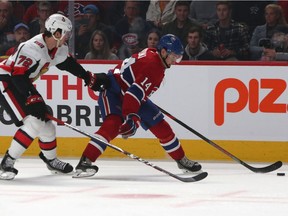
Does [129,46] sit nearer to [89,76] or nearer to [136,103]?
[89,76]

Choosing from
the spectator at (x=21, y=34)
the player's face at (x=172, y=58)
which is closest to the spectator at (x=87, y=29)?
the spectator at (x=21, y=34)

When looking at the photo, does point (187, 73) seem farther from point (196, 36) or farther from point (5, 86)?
point (5, 86)

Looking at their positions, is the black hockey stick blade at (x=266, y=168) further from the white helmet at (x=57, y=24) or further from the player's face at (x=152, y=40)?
the player's face at (x=152, y=40)

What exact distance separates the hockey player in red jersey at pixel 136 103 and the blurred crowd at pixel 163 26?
1336 millimetres

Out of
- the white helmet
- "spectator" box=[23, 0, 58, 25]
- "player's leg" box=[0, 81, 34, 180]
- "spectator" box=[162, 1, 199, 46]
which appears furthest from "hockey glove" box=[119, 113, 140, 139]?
"spectator" box=[23, 0, 58, 25]

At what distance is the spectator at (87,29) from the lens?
906 cm

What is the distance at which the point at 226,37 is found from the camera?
356 inches

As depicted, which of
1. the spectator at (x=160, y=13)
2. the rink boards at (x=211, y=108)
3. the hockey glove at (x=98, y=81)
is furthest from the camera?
the spectator at (x=160, y=13)

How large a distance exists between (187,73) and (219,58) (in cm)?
33

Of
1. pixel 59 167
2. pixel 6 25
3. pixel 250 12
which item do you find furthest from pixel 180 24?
pixel 59 167

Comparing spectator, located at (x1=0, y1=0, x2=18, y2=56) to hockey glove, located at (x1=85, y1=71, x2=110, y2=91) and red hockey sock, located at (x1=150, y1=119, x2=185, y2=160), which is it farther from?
red hockey sock, located at (x1=150, y1=119, x2=185, y2=160)

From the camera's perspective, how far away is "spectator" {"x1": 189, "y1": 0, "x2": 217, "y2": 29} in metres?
9.26

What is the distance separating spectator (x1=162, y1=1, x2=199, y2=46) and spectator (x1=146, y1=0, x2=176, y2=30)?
6 cm

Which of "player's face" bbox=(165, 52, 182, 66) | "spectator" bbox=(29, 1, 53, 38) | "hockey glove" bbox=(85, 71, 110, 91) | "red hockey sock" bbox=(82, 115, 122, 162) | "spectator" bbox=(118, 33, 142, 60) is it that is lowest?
"red hockey sock" bbox=(82, 115, 122, 162)
